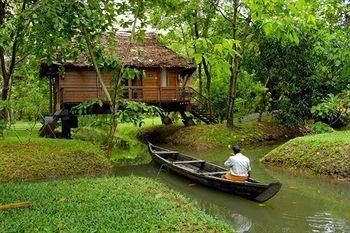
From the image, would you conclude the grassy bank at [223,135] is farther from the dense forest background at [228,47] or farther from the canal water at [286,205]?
the canal water at [286,205]

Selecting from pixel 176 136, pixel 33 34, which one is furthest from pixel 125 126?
pixel 33 34

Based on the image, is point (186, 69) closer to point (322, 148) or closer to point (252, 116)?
point (252, 116)

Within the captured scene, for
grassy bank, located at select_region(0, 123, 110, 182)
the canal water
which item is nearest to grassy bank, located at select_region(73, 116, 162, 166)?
grassy bank, located at select_region(0, 123, 110, 182)

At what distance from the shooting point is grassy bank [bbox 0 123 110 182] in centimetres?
1236

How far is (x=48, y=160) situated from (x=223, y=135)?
1076 cm

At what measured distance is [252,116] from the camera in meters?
26.9

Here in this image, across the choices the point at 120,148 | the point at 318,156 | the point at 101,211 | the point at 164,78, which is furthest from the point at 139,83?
the point at 101,211

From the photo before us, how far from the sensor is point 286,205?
9578 millimetres

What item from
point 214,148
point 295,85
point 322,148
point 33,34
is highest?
point 33,34

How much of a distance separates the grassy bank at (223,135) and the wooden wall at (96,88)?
2500mm

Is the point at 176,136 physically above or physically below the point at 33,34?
below

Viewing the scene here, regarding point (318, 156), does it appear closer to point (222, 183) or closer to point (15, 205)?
point (222, 183)

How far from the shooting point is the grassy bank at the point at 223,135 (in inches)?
816

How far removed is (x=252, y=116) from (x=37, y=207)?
2139 cm
